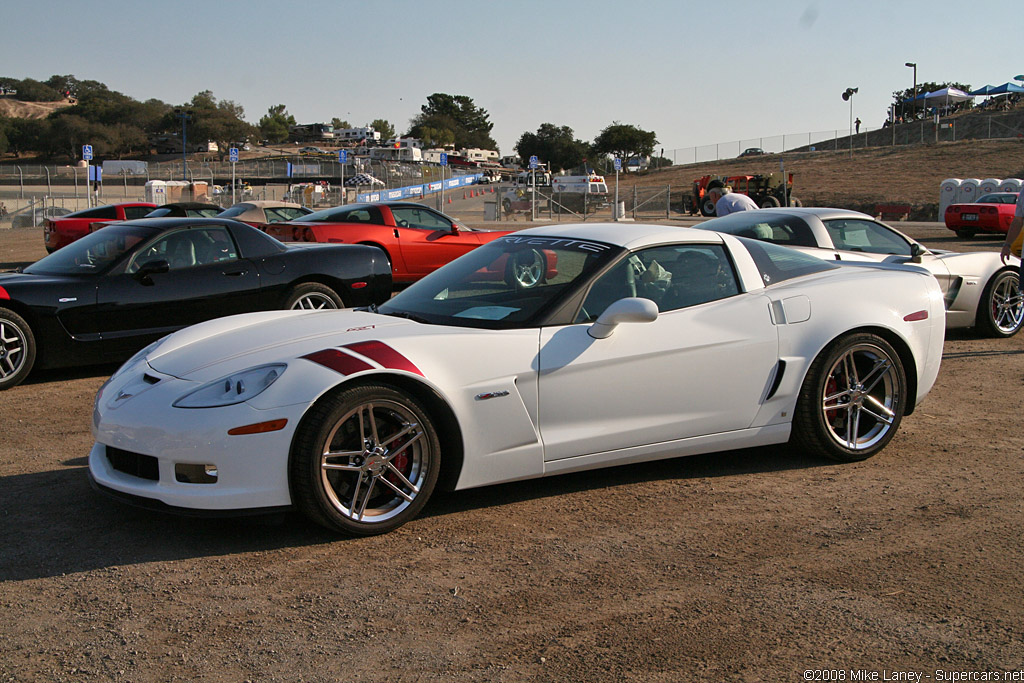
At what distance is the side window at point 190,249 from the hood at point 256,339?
3.34 metres

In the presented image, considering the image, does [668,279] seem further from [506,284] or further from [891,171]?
[891,171]

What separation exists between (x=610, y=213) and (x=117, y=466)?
4259 cm

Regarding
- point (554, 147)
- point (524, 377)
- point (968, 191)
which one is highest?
point (554, 147)

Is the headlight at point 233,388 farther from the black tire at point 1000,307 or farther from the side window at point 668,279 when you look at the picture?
the black tire at point 1000,307

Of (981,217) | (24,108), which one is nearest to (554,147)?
(981,217)

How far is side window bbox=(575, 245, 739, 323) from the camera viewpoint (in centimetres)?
459

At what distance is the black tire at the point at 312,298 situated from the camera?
859 cm

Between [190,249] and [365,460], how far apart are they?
4.91 m

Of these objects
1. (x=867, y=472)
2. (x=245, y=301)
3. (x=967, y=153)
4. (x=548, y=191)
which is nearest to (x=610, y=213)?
(x=548, y=191)

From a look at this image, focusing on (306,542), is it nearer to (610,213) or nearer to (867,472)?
(867,472)

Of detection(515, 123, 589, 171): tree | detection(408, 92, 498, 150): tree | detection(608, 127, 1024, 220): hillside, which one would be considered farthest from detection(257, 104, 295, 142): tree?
detection(608, 127, 1024, 220): hillside

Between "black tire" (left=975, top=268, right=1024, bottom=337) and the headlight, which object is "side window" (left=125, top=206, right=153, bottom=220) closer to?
"black tire" (left=975, top=268, right=1024, bottom=337)

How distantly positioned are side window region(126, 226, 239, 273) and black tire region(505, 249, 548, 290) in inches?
162

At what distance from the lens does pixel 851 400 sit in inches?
201
